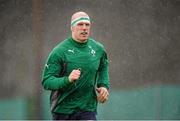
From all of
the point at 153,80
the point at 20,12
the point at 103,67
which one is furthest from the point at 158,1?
the point at 103,67

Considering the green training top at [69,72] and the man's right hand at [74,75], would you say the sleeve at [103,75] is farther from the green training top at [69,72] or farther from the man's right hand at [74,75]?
the man's right hand at [74,75]

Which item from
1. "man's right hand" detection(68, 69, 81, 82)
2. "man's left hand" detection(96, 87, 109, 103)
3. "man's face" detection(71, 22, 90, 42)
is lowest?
"man's left hand" detection(96, 87, 109, 103)

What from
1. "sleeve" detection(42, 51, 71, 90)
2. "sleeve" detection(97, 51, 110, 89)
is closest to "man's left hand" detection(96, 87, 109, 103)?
"sleeve" detection(97, 51, 110, 89)

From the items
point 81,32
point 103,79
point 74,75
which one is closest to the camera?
point 74,75

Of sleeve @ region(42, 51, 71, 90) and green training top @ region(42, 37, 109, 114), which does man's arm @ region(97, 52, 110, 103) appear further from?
sleeve @ region(42, 51, 71, 90)

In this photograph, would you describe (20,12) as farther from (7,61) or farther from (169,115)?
(169,115)

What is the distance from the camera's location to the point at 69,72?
7.59 metres

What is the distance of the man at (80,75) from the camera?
757 centimetres

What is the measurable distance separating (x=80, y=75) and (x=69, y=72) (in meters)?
0.11

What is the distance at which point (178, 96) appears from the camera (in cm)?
1139

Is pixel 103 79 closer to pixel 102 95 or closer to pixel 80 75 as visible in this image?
pixel 102 95

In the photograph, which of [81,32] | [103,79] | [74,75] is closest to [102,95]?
[103,79]

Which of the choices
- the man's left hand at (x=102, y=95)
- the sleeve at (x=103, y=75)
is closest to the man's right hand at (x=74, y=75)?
the man's left hand at (x=102, y=95)

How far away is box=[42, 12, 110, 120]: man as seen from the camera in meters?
7.57
